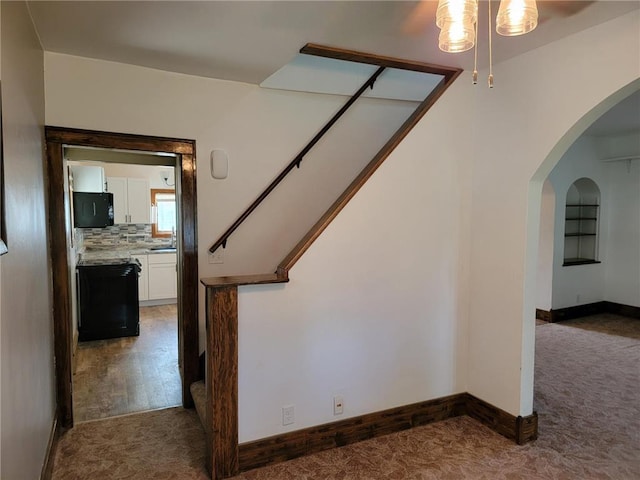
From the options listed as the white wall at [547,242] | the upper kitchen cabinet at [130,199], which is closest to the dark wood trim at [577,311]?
the white wall at [547,242]

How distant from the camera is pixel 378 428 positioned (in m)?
2.63

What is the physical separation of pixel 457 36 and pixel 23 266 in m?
2.01

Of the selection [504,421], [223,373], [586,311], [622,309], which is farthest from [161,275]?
[622,309]

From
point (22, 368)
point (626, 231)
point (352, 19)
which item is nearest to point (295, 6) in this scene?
point (352, 19)

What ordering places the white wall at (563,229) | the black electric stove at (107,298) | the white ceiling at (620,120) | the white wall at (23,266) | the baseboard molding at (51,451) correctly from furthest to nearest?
the white wall at (563,229), the black electric stove at (107,298), the white ceiling at (620,120), the baseboard molding at (51,451), the white wall at (23,266)

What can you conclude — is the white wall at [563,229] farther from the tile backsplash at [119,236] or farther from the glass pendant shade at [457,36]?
the tile backsplash at [119,236]

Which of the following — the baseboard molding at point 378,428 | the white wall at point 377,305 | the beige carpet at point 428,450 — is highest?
the white wall at point 377,305

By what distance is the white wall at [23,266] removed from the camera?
4.60ft

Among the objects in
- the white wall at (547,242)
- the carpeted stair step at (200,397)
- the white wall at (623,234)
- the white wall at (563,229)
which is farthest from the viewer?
the white wall at (623,234)

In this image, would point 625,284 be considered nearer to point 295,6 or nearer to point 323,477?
point 323,477

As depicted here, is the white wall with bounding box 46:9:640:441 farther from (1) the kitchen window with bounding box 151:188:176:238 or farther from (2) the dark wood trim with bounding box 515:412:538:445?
(1) the kitchen window with bounding box 151:188:176:238

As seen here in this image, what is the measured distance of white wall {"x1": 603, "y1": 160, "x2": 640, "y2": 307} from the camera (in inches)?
223

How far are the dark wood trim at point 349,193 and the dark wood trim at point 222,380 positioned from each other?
381 millimetres

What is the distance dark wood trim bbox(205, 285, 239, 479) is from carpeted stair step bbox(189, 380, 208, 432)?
42 cm
